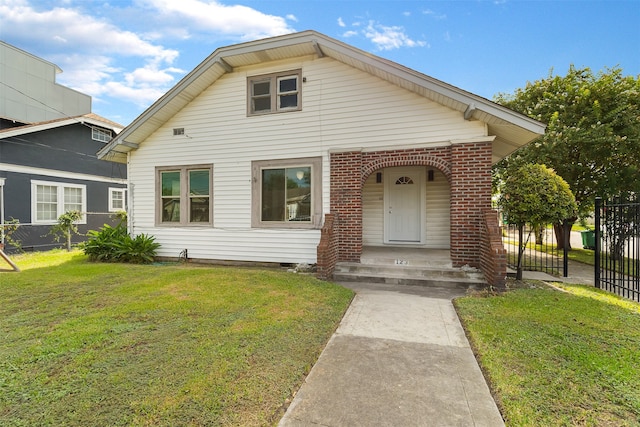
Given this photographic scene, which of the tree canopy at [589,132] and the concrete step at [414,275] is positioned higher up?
the tree canopy at [589,132]

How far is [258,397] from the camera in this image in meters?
2.39

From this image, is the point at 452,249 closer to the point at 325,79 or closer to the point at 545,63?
the point at 325,79

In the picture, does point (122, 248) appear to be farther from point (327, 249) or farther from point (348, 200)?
point (348, 200)

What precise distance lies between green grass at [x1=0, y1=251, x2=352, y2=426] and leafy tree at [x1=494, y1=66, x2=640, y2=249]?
10.5 meters

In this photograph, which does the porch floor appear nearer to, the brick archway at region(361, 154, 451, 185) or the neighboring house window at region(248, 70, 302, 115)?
the brick archway at region(361, 154, 451, 185)

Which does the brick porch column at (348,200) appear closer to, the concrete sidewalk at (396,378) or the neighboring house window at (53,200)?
the concrete sidewalk at (396,378)

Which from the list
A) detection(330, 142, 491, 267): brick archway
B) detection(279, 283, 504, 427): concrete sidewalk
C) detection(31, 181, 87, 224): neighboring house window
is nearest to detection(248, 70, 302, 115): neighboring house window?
detection(330, 142, 491, 267): brick archway

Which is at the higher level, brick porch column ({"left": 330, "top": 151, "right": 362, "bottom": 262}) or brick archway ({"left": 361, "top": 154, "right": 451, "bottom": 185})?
brick archway ({"left": 361, "top": 154, "right": 451, "bottom": 185})

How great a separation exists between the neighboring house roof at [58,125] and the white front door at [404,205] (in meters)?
13.5

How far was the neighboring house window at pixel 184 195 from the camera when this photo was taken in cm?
873

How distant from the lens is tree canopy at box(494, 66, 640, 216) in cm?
1006

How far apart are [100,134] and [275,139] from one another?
11.9 m

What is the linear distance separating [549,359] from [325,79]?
7071 mm

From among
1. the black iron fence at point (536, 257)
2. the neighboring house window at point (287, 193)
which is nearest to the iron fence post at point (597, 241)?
the black iron fence at point (536, 257)
